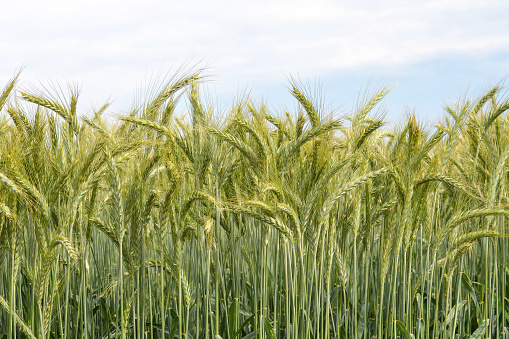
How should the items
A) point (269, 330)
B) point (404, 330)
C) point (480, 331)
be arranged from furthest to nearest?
point (480, 331)
point (404, 330)
point (269, 330)

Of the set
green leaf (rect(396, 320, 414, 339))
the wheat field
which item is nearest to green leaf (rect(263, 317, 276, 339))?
the wheat field

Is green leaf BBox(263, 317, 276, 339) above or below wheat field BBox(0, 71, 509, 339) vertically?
below

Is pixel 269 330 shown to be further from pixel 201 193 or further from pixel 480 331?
pixel 480 331

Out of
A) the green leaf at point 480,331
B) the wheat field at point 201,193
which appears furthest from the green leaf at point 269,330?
the green leaf at point 480,331

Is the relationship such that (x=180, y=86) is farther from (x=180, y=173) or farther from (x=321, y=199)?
(x=321, y=199)

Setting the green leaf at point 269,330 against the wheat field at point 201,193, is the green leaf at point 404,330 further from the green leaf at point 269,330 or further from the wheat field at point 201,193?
the green leaf at point 269,330

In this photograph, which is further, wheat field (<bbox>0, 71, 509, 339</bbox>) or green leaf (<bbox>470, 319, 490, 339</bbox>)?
green leaf (<bbox>470, 319, 490, 339</bbox>)

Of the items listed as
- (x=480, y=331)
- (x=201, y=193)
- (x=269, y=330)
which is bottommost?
(x=480, y=331)

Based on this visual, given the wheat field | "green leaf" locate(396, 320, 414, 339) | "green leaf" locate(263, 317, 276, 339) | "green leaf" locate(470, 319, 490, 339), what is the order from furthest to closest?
"green leaf" locate(470, 319, 490, 339) → "green leaf" locate(396, 320, 414, 339) → "green leaf" locate(263, 317, 276, 339) → the wheat field

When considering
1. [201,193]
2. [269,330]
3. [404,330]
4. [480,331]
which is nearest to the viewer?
[201,193]

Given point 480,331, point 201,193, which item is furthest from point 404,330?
point 201,193

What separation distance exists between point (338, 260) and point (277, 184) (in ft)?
2.87

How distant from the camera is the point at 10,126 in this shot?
2.95 meters

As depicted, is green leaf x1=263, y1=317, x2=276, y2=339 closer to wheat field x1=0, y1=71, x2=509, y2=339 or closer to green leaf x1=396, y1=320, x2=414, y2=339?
wheat field x1=0, y1=71, x2=509, y2=339
